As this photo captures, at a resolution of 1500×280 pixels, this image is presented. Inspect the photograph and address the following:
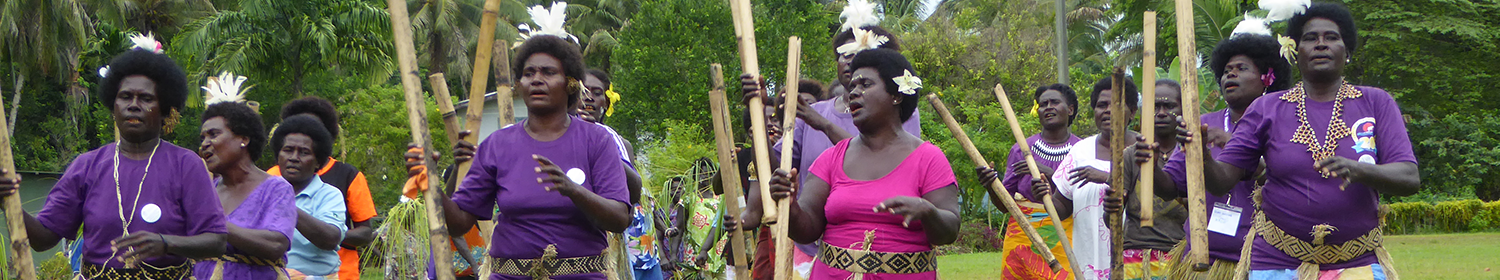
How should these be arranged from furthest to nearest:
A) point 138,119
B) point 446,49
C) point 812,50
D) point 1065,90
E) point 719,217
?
point 446,49 < point 812,50 < point 719,217 < point 1065,90 < point 138,119

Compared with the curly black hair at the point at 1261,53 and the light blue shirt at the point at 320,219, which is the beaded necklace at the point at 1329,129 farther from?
the light blue shirt at the point at 320,219

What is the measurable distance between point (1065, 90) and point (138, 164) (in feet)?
17.2

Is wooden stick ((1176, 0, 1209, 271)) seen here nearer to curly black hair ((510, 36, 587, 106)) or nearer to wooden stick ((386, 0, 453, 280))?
curly black hair ((510, 36, 587, 106))

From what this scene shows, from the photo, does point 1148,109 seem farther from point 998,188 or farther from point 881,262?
point 881,262

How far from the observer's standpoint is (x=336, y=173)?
662cm

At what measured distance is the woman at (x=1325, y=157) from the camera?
14.8ft

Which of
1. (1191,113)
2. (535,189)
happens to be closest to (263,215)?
(535,189)

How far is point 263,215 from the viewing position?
16.3ft

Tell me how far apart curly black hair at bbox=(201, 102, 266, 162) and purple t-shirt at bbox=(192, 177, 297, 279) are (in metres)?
0.35

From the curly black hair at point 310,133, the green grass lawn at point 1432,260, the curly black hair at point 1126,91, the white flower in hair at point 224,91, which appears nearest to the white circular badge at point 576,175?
the white flower in hair at point 224,91

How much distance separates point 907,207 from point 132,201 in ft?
8.89

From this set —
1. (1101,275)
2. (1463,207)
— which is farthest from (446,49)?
(1101,275)

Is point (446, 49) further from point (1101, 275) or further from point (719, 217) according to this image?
point (1101, 275)

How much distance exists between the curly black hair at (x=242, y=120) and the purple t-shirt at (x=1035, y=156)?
385cm
